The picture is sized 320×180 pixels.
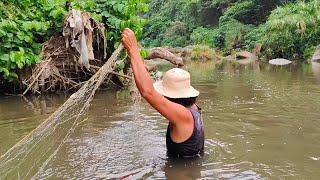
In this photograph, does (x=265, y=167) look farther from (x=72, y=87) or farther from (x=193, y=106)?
(x=72, y=87)

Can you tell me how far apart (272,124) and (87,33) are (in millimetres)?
4412

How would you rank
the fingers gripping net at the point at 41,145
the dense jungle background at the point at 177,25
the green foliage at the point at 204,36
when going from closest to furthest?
the fingers gripping net at the point at 41,145, the dense jungle background at the point at 177,25, the green foliage at the point at 204,36

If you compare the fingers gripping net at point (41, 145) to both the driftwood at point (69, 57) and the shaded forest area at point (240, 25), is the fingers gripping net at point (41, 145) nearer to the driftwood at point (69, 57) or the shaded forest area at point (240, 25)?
the driftwood at point (69, 57)

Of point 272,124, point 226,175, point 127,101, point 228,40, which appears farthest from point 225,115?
point 228,40

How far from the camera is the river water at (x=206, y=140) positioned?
4.18m

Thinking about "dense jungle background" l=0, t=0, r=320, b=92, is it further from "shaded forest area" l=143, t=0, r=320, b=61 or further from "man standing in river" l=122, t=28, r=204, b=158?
"man standing in river" l=122, t=28, r=204, b=158

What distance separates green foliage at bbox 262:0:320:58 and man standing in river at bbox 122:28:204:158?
20.7 metres

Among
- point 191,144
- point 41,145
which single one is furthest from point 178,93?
point 41,145

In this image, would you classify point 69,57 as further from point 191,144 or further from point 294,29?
point 294,29

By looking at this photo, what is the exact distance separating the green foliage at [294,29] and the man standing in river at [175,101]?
20.7 m

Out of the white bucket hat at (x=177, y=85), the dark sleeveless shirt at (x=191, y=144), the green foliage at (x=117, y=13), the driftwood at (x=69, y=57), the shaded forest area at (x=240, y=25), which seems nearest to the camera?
the white bucket hat at (x=177, y=85)

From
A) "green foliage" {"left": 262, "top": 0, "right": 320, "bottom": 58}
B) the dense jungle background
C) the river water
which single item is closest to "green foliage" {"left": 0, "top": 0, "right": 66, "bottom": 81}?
the dense jungle background

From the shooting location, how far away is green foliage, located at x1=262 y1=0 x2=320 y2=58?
23.5m

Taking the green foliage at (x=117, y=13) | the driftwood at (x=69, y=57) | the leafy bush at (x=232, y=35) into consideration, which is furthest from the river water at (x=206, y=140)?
the leafy bush at (x=232, y=35)
